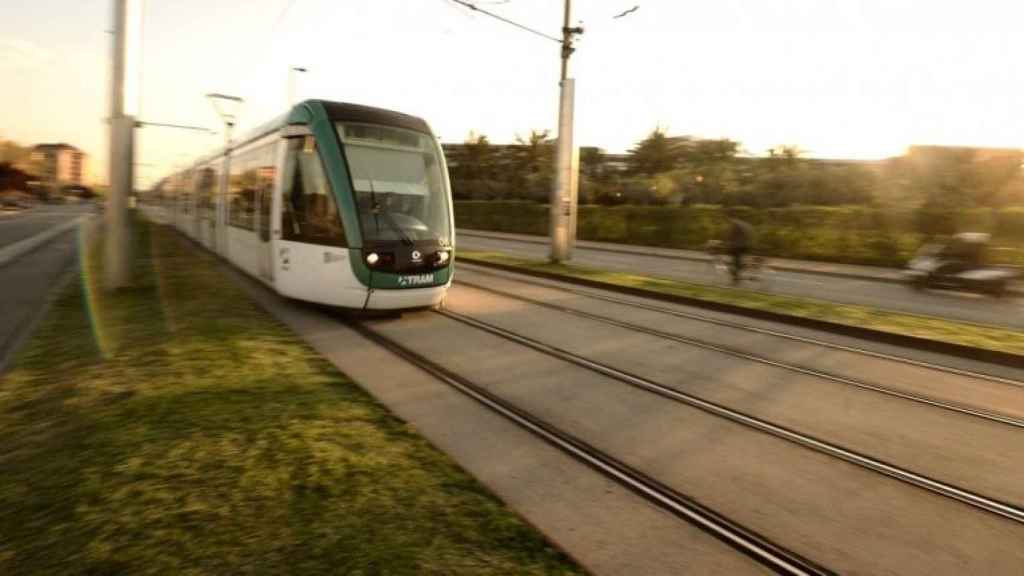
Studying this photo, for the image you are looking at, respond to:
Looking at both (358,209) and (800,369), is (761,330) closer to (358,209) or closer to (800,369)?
(800,369)

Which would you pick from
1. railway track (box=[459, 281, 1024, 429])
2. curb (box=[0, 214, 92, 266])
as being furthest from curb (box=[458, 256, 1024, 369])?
curb (box=[0, 214, 92, 266])

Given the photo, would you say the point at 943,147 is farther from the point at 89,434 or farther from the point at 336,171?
the point at 89,434

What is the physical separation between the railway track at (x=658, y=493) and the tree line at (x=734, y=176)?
13.3 metres

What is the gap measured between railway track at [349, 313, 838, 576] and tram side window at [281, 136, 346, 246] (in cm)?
336

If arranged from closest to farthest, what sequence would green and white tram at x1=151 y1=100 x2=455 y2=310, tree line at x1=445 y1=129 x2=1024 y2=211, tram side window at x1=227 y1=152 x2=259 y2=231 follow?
green and white tram at x1=151 y1=100 x2=455 y2=310
tram side window at x1=227 y1=152 x2=259 y2=231
tree line at x1=445 y1=129 x2=1024 y2=211

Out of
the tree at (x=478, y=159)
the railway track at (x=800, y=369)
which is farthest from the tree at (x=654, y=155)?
the railway track at (x=800, y=369)

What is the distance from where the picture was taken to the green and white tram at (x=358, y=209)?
8.19 m

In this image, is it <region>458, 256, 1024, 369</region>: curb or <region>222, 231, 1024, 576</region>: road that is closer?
<region>222, 231, 1024, 576</region>: road

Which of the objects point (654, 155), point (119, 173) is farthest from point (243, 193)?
point (654, 155)

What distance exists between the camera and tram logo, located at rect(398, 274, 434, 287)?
842 cm

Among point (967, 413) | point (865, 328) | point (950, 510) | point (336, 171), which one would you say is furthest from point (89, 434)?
point (865, 328)

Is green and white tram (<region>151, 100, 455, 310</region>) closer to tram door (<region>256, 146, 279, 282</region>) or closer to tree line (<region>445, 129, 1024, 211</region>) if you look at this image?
tram door (<region>256, 146, 279, 282</region>)

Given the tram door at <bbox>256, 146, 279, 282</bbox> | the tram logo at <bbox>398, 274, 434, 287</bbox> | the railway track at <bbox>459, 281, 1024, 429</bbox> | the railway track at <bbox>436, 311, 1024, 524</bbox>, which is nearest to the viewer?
the railway track at <bbox>436, 311, 1024, 524</bbox>

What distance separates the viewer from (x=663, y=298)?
1217cm
